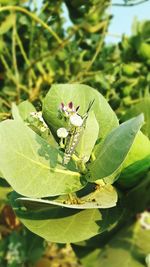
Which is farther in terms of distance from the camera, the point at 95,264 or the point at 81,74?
the point at 81,74

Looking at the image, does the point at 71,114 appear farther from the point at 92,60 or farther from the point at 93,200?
the point at 92,60

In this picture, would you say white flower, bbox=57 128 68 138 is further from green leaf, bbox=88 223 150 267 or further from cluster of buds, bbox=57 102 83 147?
green leaf, bbox=88 223 150 267

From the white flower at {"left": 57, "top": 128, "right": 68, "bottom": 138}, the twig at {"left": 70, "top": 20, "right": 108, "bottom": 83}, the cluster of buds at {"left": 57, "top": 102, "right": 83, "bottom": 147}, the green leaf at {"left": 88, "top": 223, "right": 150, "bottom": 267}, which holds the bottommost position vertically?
the twig at {"left": 70, "top": 20, "right": 108, "bottom": 83}

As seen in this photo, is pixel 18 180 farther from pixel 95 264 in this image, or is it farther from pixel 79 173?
pixel 95 264

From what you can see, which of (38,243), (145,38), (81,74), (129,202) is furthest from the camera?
(81,74)

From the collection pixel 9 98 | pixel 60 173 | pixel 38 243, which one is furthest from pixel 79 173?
pixel 9 98

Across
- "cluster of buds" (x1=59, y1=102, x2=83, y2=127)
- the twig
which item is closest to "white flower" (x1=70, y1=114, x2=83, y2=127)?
"cluster of buds" (x1=59, y1=102, x2=83, y2=127)
